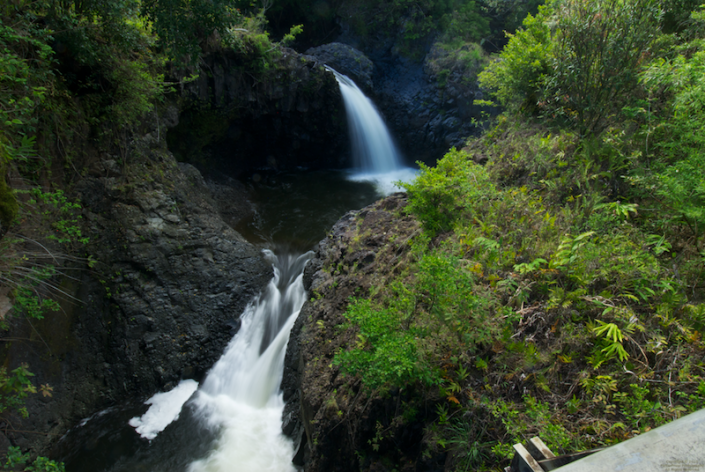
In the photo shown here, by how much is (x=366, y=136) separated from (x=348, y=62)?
3927 millimetres

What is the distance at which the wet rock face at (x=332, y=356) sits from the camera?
3.90 m

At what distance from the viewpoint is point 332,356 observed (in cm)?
513

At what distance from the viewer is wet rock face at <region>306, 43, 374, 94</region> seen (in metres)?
16.5

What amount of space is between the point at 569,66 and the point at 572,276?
354cm

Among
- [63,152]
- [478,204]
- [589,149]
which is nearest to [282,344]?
[478,204]

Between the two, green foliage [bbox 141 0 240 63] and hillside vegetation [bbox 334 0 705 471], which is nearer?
hillside vegetation [bbox 334 0 705 471]

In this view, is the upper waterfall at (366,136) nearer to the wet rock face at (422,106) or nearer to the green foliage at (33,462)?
the wet rock face at (422,106)

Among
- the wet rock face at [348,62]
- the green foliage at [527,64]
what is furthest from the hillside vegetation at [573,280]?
the wet rock face at [348,62]

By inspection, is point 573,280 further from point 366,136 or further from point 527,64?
point 366,136

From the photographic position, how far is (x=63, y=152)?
6254 millimetres

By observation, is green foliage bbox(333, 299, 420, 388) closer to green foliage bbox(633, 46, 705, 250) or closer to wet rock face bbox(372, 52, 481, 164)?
green foliage bbox(633, 46, 705, 250)

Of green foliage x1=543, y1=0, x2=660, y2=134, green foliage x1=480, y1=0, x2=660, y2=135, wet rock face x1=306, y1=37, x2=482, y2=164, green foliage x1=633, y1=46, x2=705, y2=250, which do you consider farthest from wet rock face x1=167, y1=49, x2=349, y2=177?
green foliage x1=633, y1=46, x2=705, y2=250

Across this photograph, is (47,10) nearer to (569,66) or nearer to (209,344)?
(209,344)

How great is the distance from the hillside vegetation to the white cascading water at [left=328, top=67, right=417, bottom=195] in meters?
10.0
